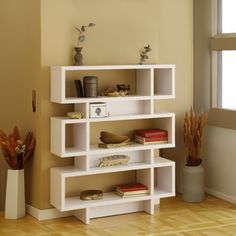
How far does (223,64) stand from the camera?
5766 mm

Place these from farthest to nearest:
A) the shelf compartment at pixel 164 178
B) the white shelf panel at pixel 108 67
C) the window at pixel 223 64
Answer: the window at pixel 223 64 < the shelf compartment at pixel 164 178 < the white shelf panel at pixel 108 67

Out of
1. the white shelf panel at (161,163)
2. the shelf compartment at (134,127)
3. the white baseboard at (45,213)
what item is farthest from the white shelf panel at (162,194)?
the white baseboard at (45,213)

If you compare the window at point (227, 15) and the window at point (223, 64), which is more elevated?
the window at point (227, 15)

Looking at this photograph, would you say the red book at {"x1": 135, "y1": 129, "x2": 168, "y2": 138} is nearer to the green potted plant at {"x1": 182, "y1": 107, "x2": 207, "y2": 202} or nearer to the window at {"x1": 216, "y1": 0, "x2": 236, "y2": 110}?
the green potted plant at {"x1": 182, "y1": 107, "x2": 207, "y2": 202}

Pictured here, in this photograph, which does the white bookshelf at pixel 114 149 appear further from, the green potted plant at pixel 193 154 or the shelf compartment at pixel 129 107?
the green potted plant at pixel 193 154

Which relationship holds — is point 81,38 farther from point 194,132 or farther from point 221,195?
point 221,195

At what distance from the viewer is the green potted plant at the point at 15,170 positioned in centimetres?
508

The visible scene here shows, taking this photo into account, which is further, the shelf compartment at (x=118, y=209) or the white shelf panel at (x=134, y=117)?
the shelf compartment at (x=118, y=209)

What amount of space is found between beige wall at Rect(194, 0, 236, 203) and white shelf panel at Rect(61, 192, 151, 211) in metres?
0.90

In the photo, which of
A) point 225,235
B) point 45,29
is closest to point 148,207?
point 225,235

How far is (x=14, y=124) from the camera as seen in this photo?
→ 5395 mm

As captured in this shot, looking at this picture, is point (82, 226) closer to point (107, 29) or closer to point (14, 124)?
point (14, 124)

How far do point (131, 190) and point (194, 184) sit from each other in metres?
0.74

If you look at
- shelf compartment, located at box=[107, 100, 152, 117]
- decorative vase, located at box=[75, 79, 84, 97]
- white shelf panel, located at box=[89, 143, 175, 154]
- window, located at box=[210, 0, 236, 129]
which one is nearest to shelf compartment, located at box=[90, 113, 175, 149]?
white shelf panel, located at box=[89, 143, 175, 154]
